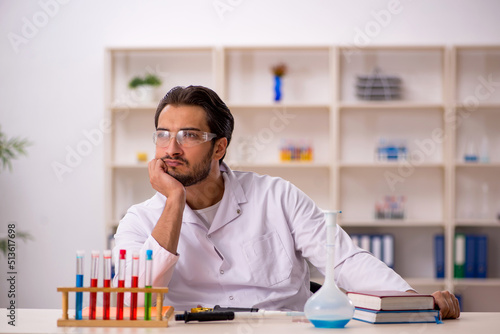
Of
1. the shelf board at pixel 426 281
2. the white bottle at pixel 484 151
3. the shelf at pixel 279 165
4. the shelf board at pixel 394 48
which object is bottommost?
the shelf board at pixel 426 281

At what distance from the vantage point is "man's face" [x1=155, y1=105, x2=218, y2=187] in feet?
6.67

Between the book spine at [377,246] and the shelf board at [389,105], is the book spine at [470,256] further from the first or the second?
the shelf board at [389,105]

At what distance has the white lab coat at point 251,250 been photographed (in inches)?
76.8

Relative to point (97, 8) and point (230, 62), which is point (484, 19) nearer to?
point (230, 62)

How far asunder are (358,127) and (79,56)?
2200 mm

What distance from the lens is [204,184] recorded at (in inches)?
83.8

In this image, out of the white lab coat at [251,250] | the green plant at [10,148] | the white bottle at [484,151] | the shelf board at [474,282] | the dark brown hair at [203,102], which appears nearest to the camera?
the white lab coat at [251,250]

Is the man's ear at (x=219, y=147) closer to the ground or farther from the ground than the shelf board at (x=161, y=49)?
closer to the ground

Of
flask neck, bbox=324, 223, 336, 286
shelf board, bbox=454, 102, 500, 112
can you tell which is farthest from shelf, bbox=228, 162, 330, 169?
flask neck, bbox=324, 223, 336, 286

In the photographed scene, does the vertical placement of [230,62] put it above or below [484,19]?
below

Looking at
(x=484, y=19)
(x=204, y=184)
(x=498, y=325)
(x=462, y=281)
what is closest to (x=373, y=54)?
(x=484, y=19)

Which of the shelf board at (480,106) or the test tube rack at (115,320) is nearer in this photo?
the test tube rack at (115,320)

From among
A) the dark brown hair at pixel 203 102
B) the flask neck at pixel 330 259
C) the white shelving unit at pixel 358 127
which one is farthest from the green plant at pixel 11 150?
the flask neck at pixel 330 259

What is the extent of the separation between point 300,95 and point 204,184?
252 centimetres
